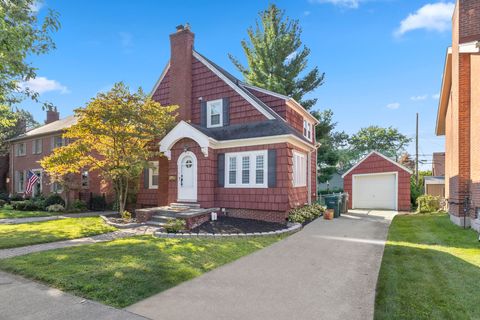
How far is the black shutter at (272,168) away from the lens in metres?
11.4

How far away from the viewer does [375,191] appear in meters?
19.3

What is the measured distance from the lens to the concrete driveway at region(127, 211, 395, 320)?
152 inches

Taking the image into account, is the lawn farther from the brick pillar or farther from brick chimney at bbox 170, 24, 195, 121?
brick chimney at bbox 170, 24, 195, 121

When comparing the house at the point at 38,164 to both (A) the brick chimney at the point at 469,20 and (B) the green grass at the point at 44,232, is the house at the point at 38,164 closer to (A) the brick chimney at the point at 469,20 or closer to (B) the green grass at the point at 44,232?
(B) the green grass at the point at 44,232

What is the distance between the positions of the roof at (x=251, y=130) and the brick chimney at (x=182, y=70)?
2.40m

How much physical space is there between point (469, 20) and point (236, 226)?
11.4m

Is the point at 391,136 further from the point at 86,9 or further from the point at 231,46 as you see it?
the point at 86,9

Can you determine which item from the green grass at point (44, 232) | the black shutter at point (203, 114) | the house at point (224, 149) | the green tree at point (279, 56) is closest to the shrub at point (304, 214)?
the house at point (224, 149)

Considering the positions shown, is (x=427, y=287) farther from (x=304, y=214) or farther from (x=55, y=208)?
(x=55, y=208)

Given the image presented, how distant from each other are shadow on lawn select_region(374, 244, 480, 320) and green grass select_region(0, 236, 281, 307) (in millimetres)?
3183

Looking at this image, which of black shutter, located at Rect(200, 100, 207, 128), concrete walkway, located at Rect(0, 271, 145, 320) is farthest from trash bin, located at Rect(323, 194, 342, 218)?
concrete walkway, located at Rect(0, 271, 145, 320)

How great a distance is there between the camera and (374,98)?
27.5 m

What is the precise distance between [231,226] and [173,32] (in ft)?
36.8

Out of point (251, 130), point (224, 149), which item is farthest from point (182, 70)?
point (251, 130)
